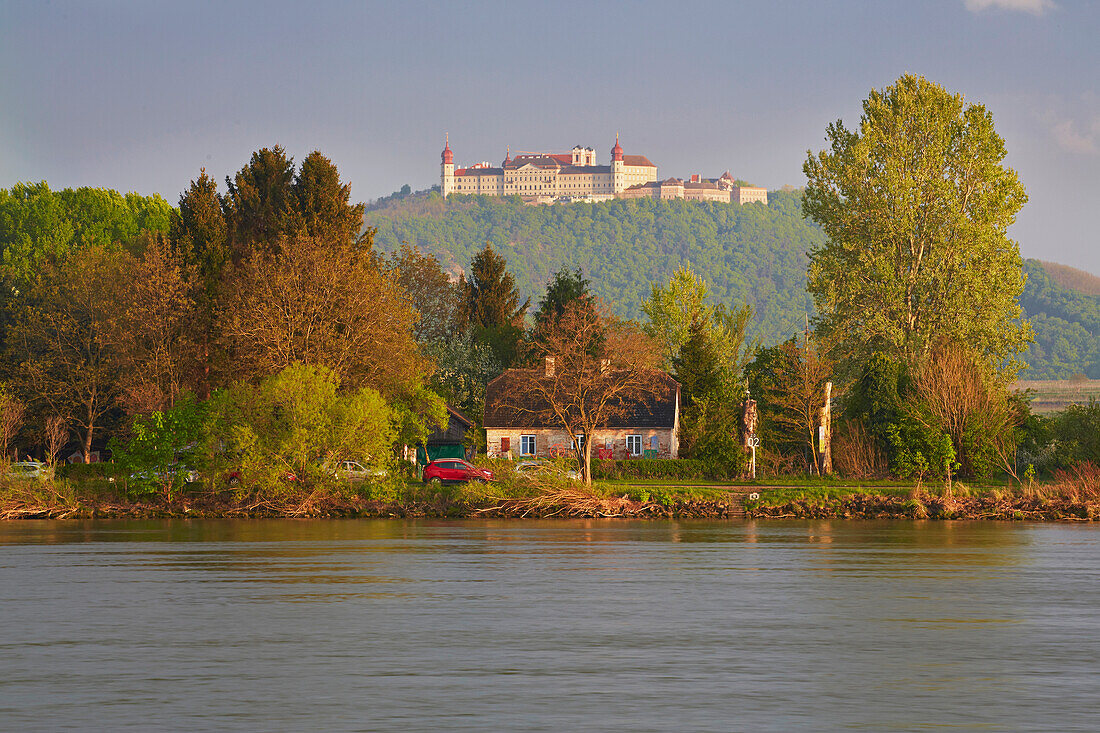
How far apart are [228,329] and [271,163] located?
18.7 metres

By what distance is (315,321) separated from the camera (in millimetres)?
62406

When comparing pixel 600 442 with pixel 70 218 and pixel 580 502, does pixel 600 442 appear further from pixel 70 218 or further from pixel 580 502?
pixel 70 218

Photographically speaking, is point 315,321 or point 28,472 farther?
point 315,321

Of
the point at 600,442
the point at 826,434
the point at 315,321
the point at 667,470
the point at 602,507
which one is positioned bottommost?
the point at 602,507

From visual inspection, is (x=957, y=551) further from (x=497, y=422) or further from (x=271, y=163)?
(x=271, y=163)

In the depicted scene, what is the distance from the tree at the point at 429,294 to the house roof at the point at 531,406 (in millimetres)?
23870

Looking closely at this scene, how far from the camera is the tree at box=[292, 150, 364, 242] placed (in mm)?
71938

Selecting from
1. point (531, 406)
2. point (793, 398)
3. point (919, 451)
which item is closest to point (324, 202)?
point (531, 406)

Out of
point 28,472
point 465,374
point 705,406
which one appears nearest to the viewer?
point 28,472

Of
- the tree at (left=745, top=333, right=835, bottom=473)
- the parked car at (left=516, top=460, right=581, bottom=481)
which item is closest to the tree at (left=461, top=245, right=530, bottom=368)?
the tree at (left=745, top=333, right=835, bottom=473)

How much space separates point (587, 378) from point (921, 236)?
2031cm

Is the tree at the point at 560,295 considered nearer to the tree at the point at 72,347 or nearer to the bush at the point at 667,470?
the bush at the point at 667,470

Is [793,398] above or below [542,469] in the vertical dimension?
above

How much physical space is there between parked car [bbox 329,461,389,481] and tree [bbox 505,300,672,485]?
10.2 m
